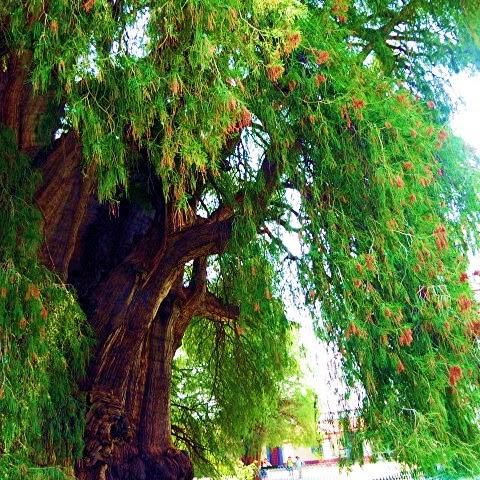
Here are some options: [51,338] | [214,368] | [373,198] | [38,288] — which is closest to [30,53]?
[38,288]

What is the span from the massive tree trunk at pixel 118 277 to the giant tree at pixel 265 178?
2cm

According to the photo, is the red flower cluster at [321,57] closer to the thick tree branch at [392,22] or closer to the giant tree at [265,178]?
the giant tree at [265,178]

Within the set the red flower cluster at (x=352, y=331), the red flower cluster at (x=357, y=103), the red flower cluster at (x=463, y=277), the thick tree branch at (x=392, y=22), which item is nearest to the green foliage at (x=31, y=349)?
the red flower cluster at (x=352, y=331)

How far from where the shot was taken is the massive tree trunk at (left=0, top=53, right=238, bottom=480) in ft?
13.8

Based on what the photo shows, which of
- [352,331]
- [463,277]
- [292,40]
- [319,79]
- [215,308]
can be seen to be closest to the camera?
[292,40]

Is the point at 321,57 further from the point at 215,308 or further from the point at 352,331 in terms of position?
the point at 215,308

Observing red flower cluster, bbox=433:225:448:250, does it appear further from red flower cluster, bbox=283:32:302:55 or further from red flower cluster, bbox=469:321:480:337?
red flower cluster, bbox=283:32:302:55

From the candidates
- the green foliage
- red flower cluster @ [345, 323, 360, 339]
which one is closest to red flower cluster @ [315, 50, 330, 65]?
red flower cluster @ [345, 323, 360, 339]

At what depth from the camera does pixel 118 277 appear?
15.4ft

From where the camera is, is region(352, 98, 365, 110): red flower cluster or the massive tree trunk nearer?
region(352, 98, 365, 110): red flower cluster

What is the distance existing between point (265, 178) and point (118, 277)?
149cm

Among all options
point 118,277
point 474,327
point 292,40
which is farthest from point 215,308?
point 292,40

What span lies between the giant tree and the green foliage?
0.02 m

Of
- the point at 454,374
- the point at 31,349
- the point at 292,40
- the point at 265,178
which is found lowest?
the point at 454,374
